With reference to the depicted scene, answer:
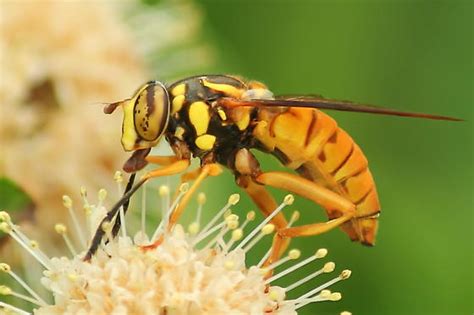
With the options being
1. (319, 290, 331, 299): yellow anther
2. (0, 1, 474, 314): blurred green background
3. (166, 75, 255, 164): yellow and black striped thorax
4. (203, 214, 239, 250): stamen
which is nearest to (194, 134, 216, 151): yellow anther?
(166, 75, 255, 164): yellow and black striped thorax

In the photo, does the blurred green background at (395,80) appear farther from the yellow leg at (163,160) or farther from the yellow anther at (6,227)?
the yellow anther at (6,227)

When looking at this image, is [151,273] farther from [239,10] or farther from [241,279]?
[239,10]

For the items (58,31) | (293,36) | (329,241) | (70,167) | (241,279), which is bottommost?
(241,279)

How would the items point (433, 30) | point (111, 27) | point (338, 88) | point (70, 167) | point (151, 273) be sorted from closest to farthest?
point (151, 273) → point (70, 167) → point (111, 27) → point (338, 88) → point (433, 30)

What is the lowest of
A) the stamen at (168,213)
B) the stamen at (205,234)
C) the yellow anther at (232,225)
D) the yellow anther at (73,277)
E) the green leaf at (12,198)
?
the yellow anther at (73,277)

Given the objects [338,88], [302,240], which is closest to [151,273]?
[302,240]

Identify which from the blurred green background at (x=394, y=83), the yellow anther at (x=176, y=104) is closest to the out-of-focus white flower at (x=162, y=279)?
the yellow anther at (x=176, y=104)

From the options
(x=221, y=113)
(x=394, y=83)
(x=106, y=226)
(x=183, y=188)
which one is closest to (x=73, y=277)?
(x=106, y=226)
